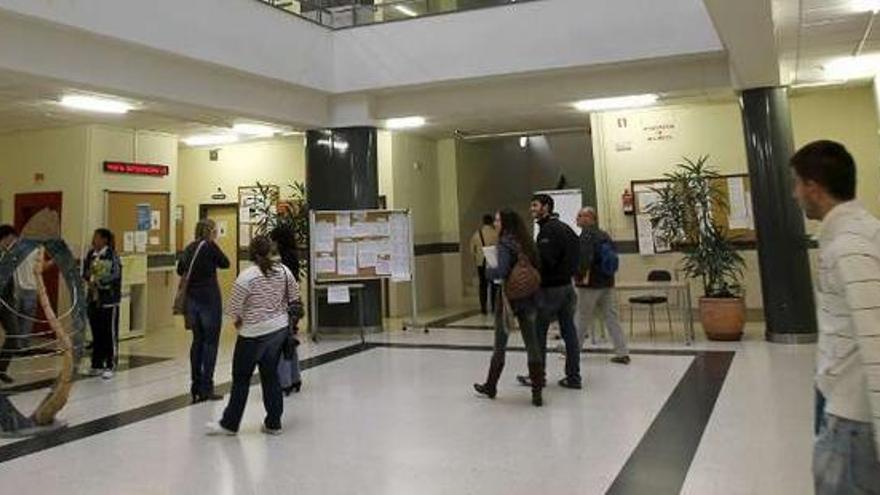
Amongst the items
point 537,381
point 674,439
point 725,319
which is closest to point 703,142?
point 725,319

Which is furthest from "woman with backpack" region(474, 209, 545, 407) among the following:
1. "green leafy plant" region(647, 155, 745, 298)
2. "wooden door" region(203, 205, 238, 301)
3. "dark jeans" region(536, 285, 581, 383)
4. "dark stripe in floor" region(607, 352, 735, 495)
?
"wooden door" region(203, 205, 238, 301)

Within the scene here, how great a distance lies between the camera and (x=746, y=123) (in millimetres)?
7270

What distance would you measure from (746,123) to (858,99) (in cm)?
260

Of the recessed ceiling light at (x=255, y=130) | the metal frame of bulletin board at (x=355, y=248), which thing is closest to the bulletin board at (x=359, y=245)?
the metal frame of bulletin board at (x=355, y=248)

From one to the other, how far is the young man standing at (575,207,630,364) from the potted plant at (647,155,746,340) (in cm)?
162

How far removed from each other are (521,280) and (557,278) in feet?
1.86

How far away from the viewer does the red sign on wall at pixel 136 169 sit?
9.02 meters

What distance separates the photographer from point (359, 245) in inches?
332

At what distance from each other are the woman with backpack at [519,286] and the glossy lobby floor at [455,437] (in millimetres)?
361

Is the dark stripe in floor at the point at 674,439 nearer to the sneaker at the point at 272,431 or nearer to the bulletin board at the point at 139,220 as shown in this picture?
the sneaker at the point at 272,431

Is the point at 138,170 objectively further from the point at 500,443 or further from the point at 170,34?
the point at 500,443

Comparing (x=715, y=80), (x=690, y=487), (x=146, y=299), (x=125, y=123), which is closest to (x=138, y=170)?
(x=125, y=123)

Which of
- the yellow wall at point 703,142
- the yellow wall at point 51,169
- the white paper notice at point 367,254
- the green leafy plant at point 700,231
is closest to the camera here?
the green leafy plant at point 700,231

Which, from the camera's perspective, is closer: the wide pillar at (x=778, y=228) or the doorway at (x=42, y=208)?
the wide pillar at (x=778, y=228)
